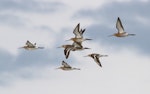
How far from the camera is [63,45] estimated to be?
110 meters

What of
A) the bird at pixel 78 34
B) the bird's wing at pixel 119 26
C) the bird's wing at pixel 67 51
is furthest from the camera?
the bird's wing at pixel 67 51

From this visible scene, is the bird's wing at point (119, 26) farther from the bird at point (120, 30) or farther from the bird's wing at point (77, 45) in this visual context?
the bird's wing at point (77, 45)

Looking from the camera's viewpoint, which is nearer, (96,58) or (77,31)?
(77,31)

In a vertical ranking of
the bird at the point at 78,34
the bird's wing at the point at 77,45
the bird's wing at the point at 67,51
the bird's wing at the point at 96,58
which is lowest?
the bird's wing at the point at 96,58

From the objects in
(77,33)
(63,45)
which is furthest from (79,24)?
(63,45)

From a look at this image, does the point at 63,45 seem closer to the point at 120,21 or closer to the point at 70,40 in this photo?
the point at 70,40

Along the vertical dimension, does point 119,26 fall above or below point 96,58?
above

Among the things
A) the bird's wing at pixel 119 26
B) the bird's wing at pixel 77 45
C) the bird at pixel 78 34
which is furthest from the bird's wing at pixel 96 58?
the bird's wing at pixel 119 26

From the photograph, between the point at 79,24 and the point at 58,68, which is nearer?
the point at 79,24

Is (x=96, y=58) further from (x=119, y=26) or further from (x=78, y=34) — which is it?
(x=119, y=26)

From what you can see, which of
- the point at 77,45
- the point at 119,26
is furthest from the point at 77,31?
the point at 119,26

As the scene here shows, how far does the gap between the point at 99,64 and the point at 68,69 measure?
8814 millimetres

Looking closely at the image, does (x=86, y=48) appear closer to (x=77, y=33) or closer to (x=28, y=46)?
(x=77, y=33)

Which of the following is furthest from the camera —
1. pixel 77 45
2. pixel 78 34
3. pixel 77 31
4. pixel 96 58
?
pixel 77 45
